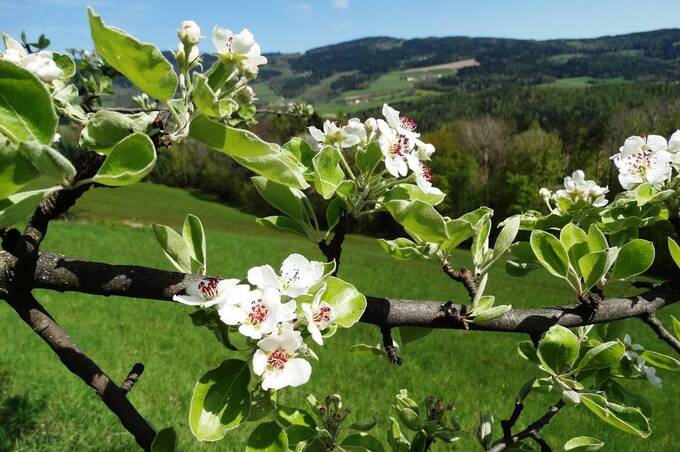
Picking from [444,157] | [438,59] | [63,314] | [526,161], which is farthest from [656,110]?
[438,59]

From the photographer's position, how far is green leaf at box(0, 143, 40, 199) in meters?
0.59

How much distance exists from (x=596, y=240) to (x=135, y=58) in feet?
2.99

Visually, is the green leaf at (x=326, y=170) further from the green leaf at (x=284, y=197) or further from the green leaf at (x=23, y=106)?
the green leaf at (x=23, y=106)

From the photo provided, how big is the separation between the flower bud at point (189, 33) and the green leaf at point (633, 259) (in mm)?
889

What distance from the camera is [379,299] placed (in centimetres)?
96

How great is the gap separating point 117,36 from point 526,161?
38.4 meters

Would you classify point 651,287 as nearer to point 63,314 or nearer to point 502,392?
point 502,392

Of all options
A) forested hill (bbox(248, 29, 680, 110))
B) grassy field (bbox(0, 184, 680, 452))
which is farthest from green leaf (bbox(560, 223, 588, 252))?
forested hill (bbox(248, 29, 680, 110))

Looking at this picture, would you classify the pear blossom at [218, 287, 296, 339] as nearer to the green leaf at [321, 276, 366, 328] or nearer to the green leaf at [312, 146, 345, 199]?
the green leaf at [321, 276, 366, 328]

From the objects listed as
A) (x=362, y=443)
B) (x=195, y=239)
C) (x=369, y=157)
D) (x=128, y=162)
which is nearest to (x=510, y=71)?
(x=362, y=443)

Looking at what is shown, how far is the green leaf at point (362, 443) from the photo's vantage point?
4.26 ft

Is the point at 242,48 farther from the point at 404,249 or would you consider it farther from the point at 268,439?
the point at 268,439

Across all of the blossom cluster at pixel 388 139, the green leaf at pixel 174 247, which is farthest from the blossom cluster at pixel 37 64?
the blossom cluster at pixel 388 139

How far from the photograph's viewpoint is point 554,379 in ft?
3.52
